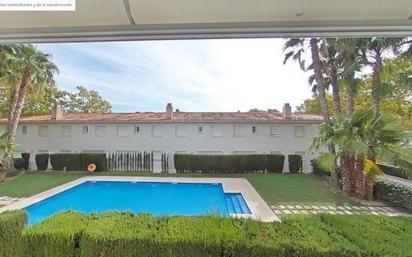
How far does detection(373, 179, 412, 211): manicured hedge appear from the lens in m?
10.3

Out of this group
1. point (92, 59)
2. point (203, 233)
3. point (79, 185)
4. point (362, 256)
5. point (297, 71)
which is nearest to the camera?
point (362, 256)

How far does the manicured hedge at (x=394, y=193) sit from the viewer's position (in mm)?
10266

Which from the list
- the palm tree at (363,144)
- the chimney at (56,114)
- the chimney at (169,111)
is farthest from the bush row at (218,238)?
the chimney at (56,114)

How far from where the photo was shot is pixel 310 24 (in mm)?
2525

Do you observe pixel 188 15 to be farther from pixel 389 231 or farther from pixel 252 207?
pixel 252 207

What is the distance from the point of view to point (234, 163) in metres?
20.3

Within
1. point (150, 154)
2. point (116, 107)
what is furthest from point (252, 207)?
point (116, 107)

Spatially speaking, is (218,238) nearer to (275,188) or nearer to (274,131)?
(275,188)

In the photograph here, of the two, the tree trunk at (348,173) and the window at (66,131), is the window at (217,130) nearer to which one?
the tree trunk at (348,173)

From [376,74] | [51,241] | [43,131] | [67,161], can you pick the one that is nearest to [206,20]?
[51,241]

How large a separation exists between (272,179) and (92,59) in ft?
62.7

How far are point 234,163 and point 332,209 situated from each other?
1027 cm

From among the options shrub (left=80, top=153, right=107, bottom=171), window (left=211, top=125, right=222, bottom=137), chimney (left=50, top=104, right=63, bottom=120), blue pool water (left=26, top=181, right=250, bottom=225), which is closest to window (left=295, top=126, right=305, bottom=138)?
window (left=211, top=125, right=222, bottom=137)

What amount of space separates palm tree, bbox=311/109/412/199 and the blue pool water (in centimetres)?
487
